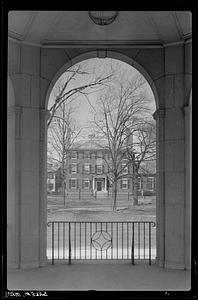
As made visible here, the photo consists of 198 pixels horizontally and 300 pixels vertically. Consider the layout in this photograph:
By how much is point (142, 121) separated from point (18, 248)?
6.04 feet

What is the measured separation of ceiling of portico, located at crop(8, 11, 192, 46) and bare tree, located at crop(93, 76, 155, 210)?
0.49 meters

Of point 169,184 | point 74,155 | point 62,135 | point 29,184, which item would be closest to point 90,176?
point 74,155

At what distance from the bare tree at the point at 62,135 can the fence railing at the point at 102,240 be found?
42cm

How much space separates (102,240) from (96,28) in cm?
222

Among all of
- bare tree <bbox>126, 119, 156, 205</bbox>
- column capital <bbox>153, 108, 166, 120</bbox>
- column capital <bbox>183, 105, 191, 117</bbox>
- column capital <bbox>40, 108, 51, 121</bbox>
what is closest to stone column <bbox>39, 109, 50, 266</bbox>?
column capital <bbox>40, 108, 51, 121</bbox>

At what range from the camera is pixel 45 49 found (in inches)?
147

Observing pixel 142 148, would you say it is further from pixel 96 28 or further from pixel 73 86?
pixel 96 28

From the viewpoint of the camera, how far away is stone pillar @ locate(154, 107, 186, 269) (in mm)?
3686

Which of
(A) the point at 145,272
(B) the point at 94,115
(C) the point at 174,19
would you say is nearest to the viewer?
(C) the point at 174,19

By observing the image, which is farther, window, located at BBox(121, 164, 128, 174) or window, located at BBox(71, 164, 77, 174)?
window, located at BBox(121, 164, 128, 174)

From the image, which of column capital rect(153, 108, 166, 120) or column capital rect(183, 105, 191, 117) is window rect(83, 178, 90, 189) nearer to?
column capital rect(153, 108, 166, 120)

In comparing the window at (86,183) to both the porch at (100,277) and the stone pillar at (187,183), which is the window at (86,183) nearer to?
the porch at (100,277)
